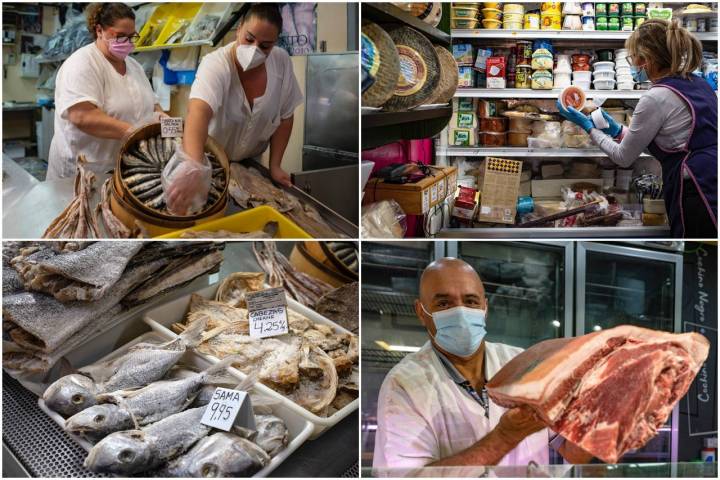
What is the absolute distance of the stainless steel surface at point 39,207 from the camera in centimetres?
232

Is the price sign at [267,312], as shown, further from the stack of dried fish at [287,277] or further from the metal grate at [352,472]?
the metal grate at [352,472]

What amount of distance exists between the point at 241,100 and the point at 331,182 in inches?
15.4

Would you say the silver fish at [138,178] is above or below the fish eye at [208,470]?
above

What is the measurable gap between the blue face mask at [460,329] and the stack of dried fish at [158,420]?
584 mm

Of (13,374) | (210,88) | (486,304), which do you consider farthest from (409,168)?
(13,374)

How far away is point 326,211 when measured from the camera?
2.37 meters

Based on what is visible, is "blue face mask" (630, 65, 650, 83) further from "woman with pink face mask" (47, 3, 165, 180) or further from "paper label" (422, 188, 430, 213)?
"woman with pink face mask" (47, 3, 165, 180)

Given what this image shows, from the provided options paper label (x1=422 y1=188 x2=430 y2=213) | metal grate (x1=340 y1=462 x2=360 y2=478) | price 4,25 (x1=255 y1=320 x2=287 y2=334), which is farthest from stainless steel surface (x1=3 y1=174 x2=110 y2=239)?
metal grate (x1=340 y1=462 x2=360 y2=478)

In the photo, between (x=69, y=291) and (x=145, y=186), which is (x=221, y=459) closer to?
(x=69, y=291)

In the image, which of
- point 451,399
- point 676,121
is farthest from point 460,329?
point 676,121

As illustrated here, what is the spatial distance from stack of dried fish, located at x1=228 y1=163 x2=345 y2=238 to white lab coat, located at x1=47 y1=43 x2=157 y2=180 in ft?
1.12

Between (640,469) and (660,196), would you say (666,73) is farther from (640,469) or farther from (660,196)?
(640,469)

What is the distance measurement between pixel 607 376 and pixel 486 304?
0.43 m

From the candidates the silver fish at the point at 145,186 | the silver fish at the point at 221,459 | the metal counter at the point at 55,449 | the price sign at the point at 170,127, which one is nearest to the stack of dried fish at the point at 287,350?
the metal counter at the point at 55,449
